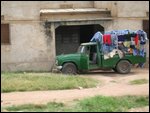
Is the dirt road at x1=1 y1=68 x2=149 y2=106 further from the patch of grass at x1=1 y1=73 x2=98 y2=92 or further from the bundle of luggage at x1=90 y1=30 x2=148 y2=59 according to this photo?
the bundle of luggage at x1=90 y1=30 x2=148 y2=59

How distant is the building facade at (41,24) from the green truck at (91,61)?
2.61 m

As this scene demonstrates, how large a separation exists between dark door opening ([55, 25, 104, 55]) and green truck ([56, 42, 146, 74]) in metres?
5.65

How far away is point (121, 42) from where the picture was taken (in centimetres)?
2412

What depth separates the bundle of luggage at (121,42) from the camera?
24.0m

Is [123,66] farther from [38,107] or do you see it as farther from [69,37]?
[38,107]

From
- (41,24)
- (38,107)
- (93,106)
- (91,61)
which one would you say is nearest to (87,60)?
(91,61)

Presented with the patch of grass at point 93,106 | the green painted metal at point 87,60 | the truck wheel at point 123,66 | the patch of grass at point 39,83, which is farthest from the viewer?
the truck wheel at point 123,66

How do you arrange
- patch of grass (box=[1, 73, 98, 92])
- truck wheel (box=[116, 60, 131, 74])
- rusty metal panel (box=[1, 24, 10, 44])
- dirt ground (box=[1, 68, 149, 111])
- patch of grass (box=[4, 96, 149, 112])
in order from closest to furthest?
1. patch of grass (box=[4, 96, 149, 112])
2. dirt ground (box=[1, 68, 149, 111])
3. patch of grass (box=[1, 73, 98, 92])
4. truck wheel (box=[116, 60, 131, 74])
5. rusty metal panel (box=[1, 24, 10, 44])

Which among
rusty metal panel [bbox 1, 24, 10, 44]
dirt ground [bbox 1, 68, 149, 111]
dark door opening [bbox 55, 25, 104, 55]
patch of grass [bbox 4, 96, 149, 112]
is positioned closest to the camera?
patch of grass [bbox 4, 96, 149, 112]

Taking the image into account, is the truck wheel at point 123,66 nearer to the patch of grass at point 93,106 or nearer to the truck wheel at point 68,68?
the truck wheel at point 68,68

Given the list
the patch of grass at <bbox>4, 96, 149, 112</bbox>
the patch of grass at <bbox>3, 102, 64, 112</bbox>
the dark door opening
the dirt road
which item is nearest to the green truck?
the dark door opening

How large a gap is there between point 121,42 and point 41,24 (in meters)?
5.03

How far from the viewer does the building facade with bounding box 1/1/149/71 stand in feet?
85.7

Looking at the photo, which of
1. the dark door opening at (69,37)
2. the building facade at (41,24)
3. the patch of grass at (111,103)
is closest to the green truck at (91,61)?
the building facade at (41,24)
